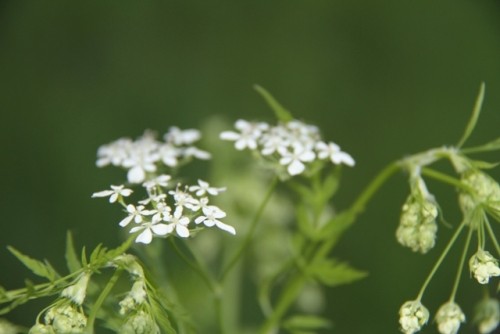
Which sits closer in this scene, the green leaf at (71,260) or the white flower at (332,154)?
the green leaf at (71,260)

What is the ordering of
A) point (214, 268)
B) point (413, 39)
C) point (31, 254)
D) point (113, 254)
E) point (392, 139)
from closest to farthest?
point (113, 254)
point (214, 268)
point (31, 254)
point (392, 139)
point (413, 39)

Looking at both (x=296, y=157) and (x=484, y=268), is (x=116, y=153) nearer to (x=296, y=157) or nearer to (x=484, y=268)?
(x=296, y=157)

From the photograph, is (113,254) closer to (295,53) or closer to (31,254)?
(31,254)

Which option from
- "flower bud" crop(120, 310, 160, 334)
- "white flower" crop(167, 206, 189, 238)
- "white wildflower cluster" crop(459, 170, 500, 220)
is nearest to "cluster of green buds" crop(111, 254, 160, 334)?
"flower bud" crop(120, 310, 160, 334)

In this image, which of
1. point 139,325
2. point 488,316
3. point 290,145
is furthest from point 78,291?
point 488,316

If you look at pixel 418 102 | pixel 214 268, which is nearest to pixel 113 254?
pixel 214 268

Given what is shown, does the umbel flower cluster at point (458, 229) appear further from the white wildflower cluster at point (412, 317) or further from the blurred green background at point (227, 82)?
the blurred green background at point (227, 82)

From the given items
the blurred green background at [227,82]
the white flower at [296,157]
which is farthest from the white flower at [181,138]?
the blurred green background at [227,82]
